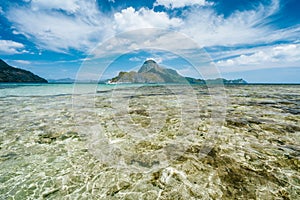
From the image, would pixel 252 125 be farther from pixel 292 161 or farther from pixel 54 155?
pixel 54 155

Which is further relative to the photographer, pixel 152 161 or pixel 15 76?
pixel 15 76

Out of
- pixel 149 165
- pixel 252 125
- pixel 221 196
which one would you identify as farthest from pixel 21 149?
pixel 252 125

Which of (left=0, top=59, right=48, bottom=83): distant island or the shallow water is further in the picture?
(left=0, top=59, right=48, bottom=83): distant island

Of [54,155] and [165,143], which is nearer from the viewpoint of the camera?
[54,155]

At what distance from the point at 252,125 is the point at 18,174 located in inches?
451

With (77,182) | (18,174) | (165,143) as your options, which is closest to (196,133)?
(165,143)

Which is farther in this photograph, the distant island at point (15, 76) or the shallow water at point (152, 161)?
the distant island at point (15, 76)

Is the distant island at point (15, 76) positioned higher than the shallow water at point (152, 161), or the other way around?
the distant island at point (15, 76)

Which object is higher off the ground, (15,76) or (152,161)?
(15,76)

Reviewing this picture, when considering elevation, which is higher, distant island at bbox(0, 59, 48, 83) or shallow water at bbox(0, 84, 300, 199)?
distant island at bbox(0, 59, 48, 83)

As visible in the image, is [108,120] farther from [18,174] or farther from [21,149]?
[18,174]

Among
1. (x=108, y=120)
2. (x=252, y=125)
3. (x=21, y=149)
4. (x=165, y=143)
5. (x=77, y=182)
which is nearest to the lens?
(x=77, y=182)

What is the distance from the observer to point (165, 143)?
25.7ft

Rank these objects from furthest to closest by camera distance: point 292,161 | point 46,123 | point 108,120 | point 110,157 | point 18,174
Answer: point 108,120 → point 46,123 → point 110,157 → point 292,161 → point 18,174
